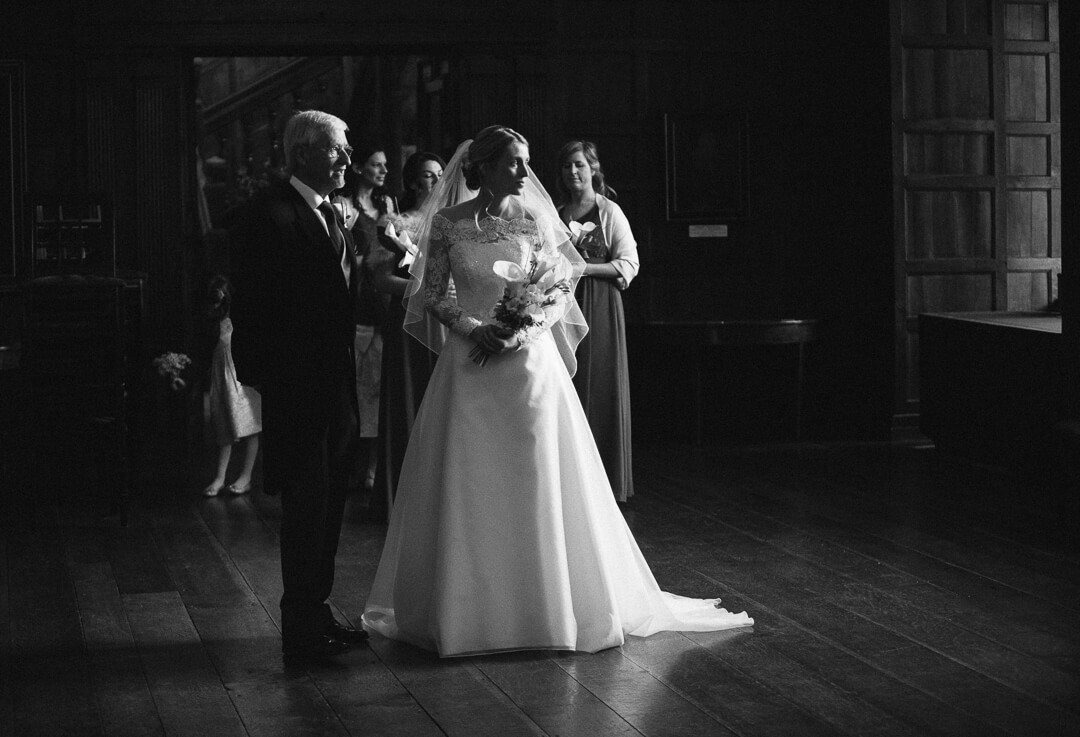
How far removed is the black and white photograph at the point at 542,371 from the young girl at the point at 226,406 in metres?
0.03

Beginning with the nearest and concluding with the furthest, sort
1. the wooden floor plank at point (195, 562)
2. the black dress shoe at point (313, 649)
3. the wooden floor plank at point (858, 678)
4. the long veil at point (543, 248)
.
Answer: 1. the wooden floor plank at point (858, 678)
2. the black dress shoe at point (313, 649)
3. the long veil at point (543, 248)
4. the wooden floor plank at point (195, 562)

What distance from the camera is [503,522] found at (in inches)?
171

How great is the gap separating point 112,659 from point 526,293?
5.58ft

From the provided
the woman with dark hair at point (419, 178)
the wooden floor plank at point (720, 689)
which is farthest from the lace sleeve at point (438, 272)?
the woman with dark hair at point (419, 178)

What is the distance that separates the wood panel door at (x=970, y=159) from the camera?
9.10m

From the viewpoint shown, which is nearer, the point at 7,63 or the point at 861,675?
the point at 861,675

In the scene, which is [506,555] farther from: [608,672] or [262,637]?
[262,637]

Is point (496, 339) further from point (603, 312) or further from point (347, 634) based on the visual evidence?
point (603, 312)

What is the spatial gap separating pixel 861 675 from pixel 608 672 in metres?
0.72

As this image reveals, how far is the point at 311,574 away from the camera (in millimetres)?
4266

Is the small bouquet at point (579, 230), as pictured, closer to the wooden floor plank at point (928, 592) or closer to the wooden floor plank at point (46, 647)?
the wooden floor plank at point (928, 592)

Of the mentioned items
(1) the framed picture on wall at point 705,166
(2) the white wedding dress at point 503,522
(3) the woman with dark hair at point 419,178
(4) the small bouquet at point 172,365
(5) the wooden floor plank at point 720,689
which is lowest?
(5) the wooden floor plank at point 720,689

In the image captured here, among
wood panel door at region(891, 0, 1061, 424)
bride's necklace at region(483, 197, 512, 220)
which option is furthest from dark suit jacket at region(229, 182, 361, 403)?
wood panel door at region(891, 0, 1061, 424)

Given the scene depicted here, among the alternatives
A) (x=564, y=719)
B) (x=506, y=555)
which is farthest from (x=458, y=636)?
(x=564, y=719)
